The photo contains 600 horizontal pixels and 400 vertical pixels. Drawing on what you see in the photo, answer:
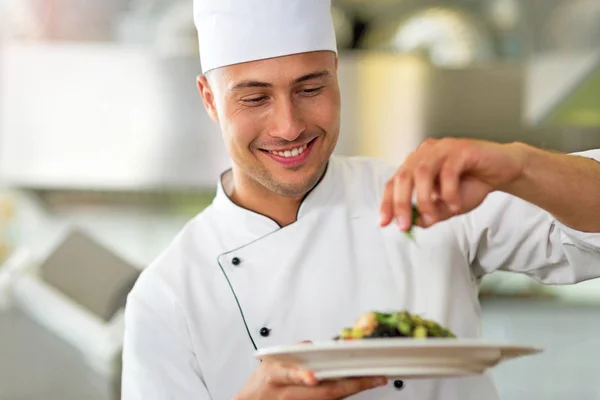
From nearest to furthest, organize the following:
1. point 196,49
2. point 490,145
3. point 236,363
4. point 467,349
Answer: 1. point 467,349
2. point 490,145
3. point 236,363
4. point 196,49

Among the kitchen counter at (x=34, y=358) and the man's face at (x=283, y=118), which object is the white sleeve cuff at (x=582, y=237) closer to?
the man's face at (x=283, y=118)

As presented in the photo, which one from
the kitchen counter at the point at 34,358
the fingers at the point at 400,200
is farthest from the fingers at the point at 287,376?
the kitchen counter at the point at 34,358

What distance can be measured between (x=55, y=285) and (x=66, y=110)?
578 millimetres

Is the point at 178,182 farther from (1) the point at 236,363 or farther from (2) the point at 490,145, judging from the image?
(2) the point at 490,145

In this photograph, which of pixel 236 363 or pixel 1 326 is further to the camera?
pixel 1 326

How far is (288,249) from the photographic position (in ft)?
6.06

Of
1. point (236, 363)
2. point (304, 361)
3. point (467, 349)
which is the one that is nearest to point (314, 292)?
point (236, 363)

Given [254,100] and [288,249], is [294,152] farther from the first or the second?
[288,249]

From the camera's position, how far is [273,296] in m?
1.80

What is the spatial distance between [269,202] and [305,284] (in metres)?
0.17

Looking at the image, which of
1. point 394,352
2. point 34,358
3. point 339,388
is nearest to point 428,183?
Result: point 394,352

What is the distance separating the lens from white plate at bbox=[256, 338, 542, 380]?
1.20 m

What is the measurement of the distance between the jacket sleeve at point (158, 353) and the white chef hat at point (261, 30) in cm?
44

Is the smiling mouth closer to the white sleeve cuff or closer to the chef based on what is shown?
the chef
